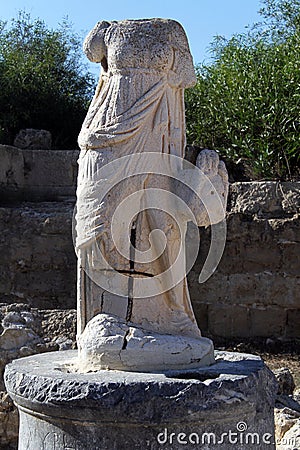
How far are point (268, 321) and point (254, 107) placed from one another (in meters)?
2.55

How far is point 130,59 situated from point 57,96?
24.7ft

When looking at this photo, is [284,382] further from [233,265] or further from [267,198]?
[267,198]

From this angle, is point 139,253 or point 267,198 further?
point 267,198

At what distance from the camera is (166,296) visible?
3154 millimetres

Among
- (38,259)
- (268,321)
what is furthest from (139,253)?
(38,259)

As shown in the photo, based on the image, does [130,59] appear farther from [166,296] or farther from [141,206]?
[166,296]

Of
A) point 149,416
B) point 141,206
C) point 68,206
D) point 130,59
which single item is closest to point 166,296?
point 141,206

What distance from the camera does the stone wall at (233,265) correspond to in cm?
763

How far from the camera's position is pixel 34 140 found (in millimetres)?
9109

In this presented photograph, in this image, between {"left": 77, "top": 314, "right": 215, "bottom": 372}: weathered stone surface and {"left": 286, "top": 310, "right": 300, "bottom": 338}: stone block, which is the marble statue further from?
{"left": 286, "top": 310, "right": 300, "bottom": 338}: stone block

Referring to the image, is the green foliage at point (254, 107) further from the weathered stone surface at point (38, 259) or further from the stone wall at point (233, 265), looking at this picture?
the weathered stone surface at point (38, 259)

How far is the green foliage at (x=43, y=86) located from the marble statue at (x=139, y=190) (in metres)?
6.69

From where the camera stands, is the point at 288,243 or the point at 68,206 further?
the point at 68,206

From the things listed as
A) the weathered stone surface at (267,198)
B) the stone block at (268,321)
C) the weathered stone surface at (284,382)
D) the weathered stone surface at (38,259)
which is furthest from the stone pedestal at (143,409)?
the weathered stone surface at (38,259)
